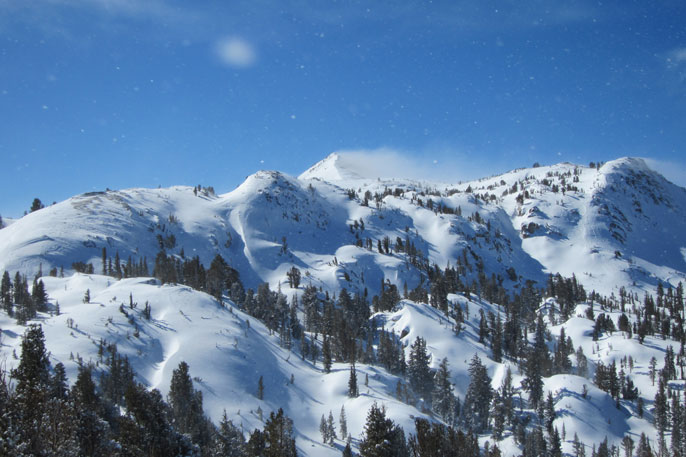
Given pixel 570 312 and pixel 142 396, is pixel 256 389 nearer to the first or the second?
pixel 142 396

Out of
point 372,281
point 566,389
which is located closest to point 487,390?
point 566,389

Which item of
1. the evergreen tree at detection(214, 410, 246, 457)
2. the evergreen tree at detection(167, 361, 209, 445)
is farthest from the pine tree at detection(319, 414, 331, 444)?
the evergreen tree at detection(167, 361, 209, 445)

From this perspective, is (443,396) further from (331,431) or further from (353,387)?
(331,431)

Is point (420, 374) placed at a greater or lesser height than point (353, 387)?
greater

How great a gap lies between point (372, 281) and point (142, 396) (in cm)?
15946

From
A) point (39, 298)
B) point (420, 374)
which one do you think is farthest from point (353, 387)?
point (39, 298)

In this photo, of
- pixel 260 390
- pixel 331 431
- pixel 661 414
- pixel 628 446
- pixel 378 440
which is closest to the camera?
pixel 378 440

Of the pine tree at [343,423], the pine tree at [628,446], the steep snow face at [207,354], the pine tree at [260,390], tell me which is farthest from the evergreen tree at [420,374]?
the pine tree at [260,390]

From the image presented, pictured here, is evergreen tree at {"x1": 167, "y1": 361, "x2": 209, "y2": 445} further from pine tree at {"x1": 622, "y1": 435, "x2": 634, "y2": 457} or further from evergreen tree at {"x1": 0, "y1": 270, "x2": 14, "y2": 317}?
pine tree at {"x1": 622, "y1": 435, "x2": 634, "y2": 457}

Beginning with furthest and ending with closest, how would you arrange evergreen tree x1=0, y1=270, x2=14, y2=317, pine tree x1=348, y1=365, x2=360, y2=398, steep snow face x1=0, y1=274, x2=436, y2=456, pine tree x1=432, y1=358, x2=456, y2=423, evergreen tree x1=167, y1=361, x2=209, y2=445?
pine tree x1=432, y1=358, x2=456, y2=423, pine tree x1=348, y1=365, x2=360, y2=398, evergreen tree x1=0, y1=270, x2=14, y2=317, steep snow face x1=0, y1=274, x2=436, y2=456, evergreen tree x1=167, y1=361, x2=209, y2=445

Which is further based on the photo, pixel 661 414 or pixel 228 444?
pixel 661 414

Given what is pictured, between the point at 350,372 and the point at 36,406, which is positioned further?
the point at 350,372

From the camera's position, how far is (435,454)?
28219mm

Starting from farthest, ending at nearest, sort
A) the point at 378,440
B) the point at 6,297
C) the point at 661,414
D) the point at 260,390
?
the point at 661,414
the point at 6,297
the point at 260,390
the point at 378,440
